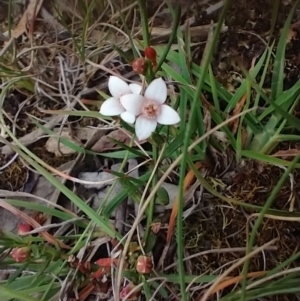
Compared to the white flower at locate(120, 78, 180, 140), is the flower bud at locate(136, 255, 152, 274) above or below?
below

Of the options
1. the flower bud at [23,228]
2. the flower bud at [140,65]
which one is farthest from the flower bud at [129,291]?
the flower bud at [140,65]

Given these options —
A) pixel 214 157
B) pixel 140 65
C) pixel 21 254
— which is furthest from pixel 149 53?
pixel 21 254

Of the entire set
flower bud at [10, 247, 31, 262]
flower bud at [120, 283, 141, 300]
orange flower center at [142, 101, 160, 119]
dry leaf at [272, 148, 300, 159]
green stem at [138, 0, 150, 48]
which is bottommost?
flower bud at [120, 283, 141, 300]

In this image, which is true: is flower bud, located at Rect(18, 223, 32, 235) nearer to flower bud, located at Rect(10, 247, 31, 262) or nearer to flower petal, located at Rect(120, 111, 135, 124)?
flower bud, located at Rect(10, 247, 31, 262)

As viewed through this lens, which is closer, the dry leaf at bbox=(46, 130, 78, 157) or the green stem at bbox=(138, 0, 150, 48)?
the green stem at bbox=(138, 0, 150, 48)

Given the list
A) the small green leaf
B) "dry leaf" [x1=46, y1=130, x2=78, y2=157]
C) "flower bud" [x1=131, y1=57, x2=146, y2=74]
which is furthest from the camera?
"dry leaf" [x1=46, y1=130, x2=78, y2=157]

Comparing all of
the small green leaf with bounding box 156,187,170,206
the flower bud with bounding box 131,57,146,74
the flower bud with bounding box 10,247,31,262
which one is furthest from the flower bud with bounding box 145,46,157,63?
the flower bud with bounding box 10,247,31,262

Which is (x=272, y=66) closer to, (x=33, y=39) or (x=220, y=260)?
(x=220, y=260)

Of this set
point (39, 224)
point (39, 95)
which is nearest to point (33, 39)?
point (39, 95)
